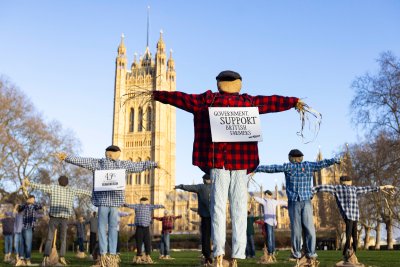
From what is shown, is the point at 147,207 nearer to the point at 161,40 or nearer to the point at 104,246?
the point at 104,246

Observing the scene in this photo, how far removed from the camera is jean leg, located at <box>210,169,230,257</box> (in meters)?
4.09

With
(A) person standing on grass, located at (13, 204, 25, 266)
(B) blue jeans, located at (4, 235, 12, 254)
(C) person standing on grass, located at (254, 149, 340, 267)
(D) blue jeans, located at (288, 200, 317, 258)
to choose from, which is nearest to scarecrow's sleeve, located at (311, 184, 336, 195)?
(C) person standing on grass, located at (254, 149, 340, 267)

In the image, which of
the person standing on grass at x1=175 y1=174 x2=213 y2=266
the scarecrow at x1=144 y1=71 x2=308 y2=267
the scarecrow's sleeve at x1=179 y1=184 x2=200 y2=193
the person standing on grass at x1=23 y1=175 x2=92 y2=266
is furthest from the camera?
the person standing on grass at x1=23 y1=175 x2=92 y2=266

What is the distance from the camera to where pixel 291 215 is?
6863 mm

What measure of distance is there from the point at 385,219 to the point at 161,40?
65903 mm

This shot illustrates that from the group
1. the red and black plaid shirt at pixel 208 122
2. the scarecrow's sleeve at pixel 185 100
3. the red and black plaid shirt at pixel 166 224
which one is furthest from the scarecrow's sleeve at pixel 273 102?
the red and black plaid shirt at pixel 166 224

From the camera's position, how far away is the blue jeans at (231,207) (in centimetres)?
412

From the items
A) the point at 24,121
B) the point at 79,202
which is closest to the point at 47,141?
the point at 24,121

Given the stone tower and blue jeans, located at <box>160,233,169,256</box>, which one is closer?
blue jeans, located at <box>160,233,169,256</box>

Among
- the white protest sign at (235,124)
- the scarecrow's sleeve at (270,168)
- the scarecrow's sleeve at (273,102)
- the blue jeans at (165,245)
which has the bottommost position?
the blue jeans at (165,245)

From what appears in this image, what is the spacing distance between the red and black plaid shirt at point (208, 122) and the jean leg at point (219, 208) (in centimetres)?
10

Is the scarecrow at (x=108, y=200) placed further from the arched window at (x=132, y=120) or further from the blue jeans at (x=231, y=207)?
the arched window at (x=132, y=120)

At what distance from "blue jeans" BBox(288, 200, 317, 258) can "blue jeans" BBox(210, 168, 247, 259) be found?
2659mm

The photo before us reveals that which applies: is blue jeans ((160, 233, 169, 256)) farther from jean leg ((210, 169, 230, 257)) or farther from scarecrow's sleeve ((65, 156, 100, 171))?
jean leg ((210, 169, 230, 257))
